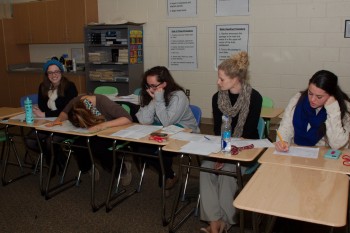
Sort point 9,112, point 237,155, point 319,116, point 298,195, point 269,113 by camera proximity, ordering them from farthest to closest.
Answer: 1. point 9,112
2. point 269,113
3. point 319,116
4. point 237,155
5. point 298,195

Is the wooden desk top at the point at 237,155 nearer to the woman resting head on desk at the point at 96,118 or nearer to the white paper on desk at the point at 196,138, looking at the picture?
the white paper on desk at the point at 196,138

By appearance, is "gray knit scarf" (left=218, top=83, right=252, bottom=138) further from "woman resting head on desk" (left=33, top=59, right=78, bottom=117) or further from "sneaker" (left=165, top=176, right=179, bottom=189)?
"woman resting head on desk" (left=33, top=59, right=78, bottom=117)

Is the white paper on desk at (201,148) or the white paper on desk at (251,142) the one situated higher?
the white paper on desk at (251,142)

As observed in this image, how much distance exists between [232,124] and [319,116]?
63cm

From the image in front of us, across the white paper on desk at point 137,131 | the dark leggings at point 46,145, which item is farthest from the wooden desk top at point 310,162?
the dark leggings at point 46,145

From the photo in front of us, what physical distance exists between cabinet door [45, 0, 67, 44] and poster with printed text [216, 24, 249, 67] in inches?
111

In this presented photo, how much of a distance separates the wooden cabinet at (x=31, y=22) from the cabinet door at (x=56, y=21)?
0.11 m

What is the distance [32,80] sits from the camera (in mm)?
7016

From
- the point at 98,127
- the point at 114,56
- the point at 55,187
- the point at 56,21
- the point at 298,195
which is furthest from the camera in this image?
the point at 56,21

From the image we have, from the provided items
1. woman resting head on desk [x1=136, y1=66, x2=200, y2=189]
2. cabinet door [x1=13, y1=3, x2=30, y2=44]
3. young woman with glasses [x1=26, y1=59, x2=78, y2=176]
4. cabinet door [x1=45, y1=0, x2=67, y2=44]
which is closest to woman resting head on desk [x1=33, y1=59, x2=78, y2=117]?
young woman with glasses [x1=26, y1=59, x2=78, y2=176]

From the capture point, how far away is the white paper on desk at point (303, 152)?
226 cm

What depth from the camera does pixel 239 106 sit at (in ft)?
8.98

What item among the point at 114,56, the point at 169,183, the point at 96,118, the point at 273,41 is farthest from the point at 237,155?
the point at 114,56

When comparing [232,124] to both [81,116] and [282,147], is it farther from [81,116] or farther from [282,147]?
[81,116]
